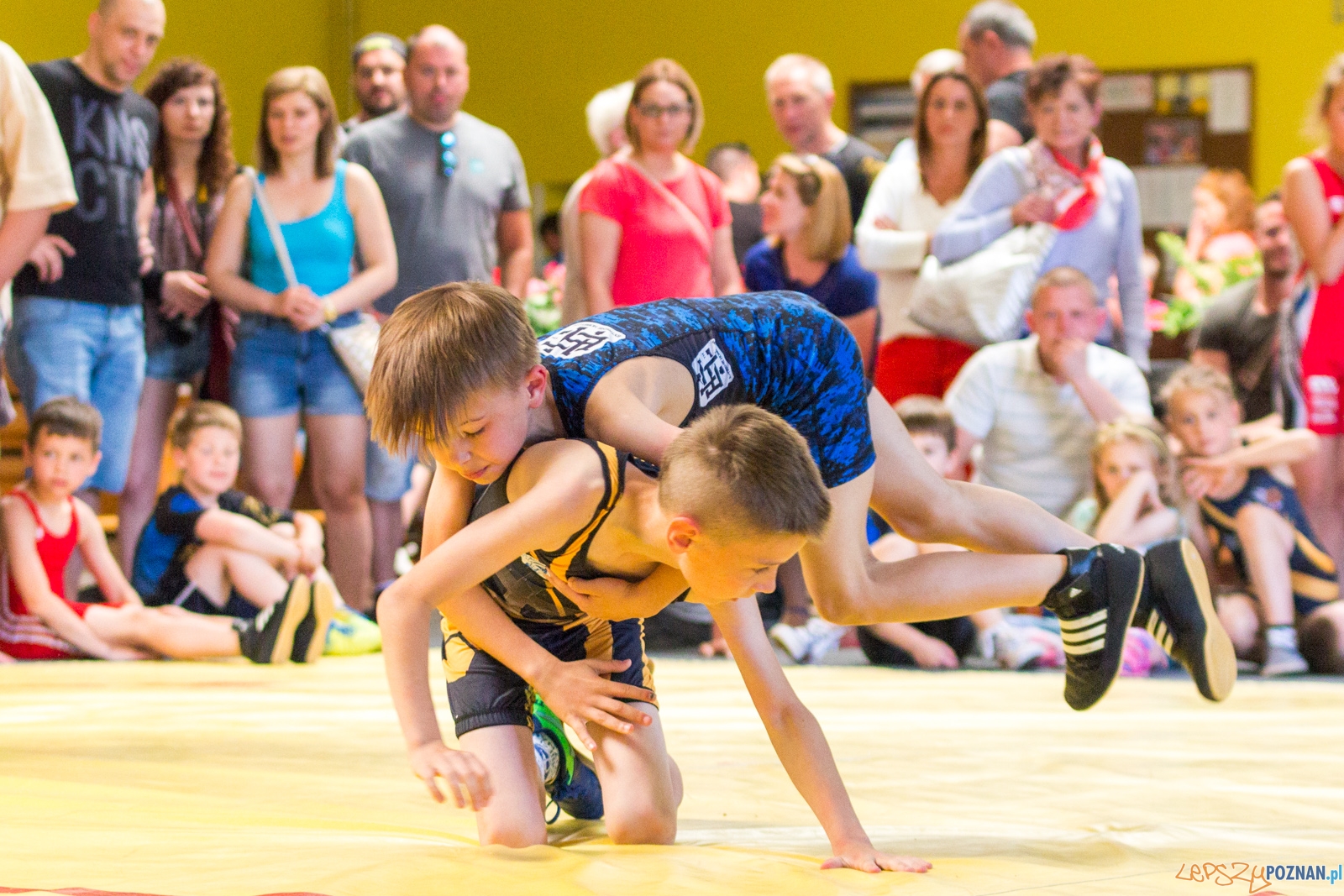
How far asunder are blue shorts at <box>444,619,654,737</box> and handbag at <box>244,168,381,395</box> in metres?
1.94

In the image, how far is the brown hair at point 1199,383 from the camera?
4.06m

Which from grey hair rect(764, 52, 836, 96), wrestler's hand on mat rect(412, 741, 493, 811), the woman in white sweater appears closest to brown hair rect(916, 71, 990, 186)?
the woman in white sweater

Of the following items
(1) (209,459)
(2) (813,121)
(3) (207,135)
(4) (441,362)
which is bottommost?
(1) (209,459)

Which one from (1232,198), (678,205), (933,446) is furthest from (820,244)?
(1232,198)

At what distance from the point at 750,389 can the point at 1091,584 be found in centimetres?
65

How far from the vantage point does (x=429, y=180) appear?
15.2 ft

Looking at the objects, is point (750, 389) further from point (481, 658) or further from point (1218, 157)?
point (1218, 157)

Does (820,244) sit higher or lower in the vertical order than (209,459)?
higher

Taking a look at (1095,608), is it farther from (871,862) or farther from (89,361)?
(89,361)

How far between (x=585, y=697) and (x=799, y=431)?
59 cm

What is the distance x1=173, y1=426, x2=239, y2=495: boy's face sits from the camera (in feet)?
13.4

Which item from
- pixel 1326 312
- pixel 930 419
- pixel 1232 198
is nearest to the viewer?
pixel 930 419

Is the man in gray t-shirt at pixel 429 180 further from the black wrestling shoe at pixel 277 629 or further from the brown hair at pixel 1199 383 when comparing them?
the brown hair at pixel 1199 383

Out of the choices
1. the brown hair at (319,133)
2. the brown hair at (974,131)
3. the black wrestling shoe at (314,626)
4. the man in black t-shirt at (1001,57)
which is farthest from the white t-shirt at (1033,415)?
the brown hair at (319,133)
